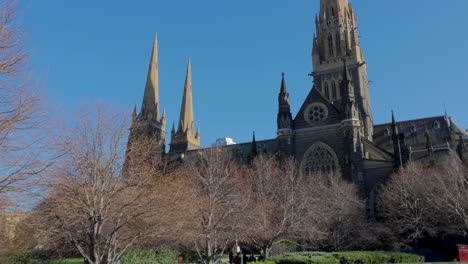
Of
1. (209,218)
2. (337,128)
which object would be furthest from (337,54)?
(209,218)

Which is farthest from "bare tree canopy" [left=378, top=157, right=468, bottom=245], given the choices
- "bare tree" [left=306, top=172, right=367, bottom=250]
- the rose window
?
the rose window

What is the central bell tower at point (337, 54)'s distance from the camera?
185ft

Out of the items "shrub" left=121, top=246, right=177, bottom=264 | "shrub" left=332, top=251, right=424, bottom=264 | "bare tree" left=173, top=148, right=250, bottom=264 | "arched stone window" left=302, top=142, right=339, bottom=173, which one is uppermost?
"arched stone window" left=302, top=142, right=339, bottom=173

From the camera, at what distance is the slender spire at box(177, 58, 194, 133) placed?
64.8 m

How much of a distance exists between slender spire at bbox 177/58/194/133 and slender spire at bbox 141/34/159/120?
4035mm

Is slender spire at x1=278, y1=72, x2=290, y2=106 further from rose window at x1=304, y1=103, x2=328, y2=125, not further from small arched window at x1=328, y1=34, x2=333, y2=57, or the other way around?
small arched window at x1=328, y1=34, x2=333, y2=57

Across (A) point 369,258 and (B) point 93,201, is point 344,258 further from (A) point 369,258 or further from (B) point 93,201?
(B) point 93,201

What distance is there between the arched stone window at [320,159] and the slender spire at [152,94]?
29.2 meters

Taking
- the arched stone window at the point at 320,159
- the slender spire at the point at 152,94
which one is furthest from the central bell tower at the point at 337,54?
the slender spire at the point at 152,94

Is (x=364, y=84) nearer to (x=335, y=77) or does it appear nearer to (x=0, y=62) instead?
(x=335, y=77)

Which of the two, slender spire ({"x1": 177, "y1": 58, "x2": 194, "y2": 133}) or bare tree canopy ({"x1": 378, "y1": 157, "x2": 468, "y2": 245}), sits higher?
slender spire ({"x1": 177, "y1": 58, "x2": 194, "y2": 133})

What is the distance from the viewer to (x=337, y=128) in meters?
41.7

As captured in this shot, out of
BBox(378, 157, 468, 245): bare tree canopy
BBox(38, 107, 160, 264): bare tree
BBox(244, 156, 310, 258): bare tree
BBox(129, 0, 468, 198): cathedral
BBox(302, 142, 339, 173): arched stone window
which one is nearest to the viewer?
BBox(38, 107, 160, 264): bare tree

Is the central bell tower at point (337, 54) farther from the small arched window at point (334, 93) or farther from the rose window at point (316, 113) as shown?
the rose window at point (316, 113)
